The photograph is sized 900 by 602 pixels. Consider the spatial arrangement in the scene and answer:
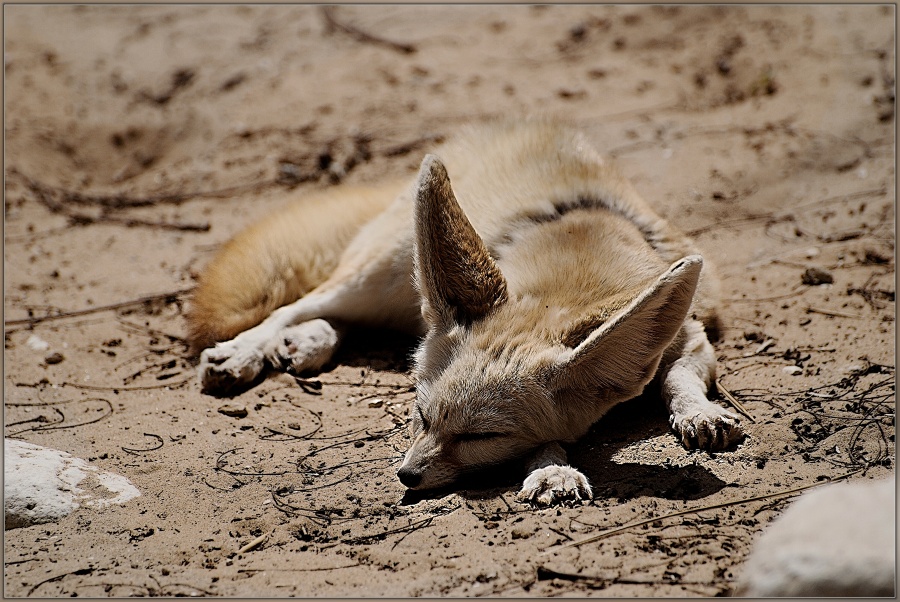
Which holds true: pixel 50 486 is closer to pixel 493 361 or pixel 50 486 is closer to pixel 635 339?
pixel 493 361

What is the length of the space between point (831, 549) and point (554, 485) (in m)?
1.21

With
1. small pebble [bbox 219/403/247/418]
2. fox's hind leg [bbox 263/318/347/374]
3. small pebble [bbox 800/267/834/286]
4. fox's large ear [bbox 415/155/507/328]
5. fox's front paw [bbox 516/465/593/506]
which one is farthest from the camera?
small pebble [bbox 800/267/834/286]

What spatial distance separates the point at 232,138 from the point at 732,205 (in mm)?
4416

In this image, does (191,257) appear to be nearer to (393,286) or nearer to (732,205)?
(393,286)

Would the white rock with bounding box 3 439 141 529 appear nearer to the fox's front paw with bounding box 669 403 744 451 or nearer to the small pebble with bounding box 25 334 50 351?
the small pebble with bounding box 25 334 50 351

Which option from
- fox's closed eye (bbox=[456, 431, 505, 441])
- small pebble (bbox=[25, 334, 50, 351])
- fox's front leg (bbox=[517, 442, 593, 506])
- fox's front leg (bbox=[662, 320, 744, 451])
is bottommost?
small pebble (bbox=[25, 334, 50, 351])

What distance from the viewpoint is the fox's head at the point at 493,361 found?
10.4 ft

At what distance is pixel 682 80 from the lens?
293 inches

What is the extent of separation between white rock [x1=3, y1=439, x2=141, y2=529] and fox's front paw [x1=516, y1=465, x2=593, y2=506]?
162cm

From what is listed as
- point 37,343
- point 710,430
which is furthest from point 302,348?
point 710,430

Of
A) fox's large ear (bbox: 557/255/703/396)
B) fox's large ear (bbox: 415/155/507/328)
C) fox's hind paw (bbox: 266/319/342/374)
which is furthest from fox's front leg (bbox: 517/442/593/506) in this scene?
fox's hind paw (bbox: 266/319/342/374)

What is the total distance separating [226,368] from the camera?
14.1ft

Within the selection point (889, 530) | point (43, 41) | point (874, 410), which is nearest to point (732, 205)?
point (874, 410)

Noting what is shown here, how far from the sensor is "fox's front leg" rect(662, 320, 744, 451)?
3.31 meters
